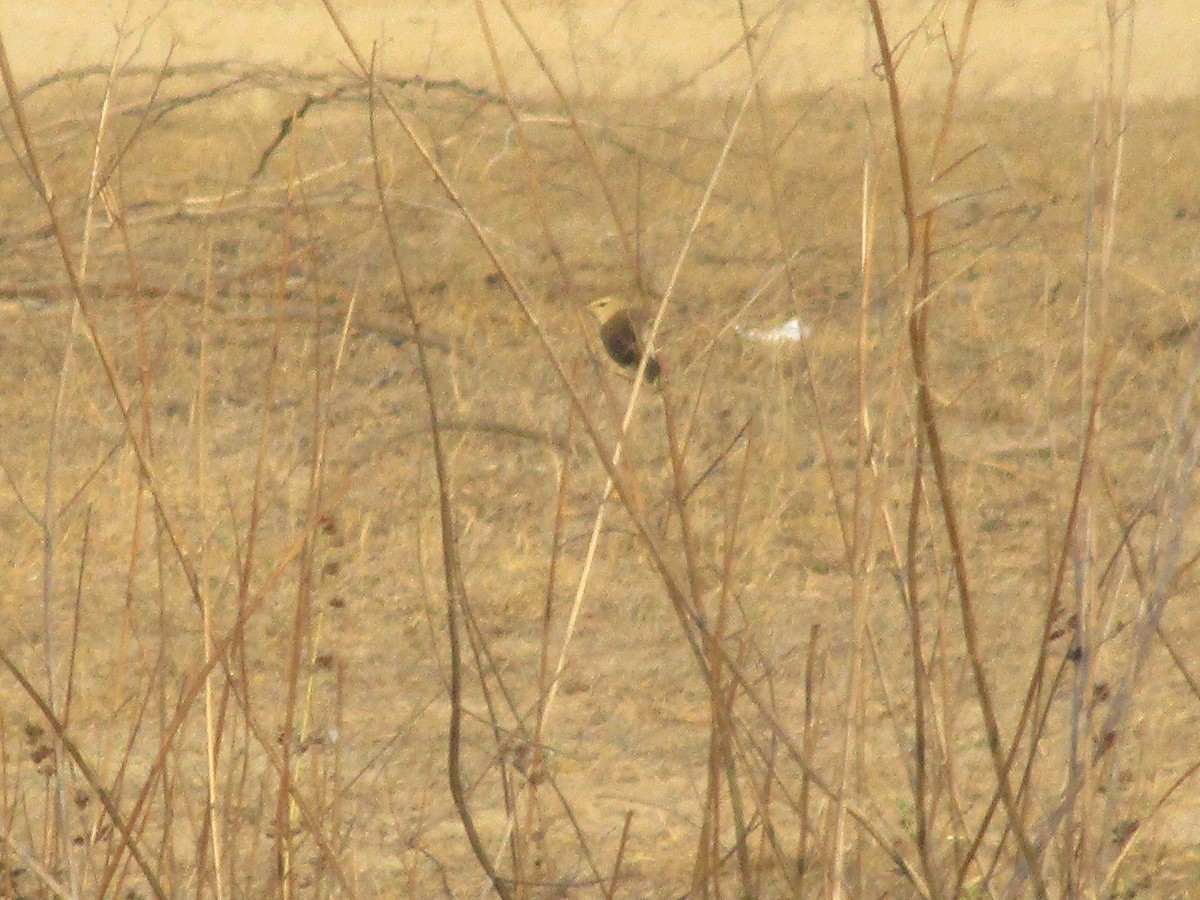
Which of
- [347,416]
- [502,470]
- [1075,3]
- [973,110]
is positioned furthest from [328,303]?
A: [1075,3]

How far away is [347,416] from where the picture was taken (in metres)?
3.93

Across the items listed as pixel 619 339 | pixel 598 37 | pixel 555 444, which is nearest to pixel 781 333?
pixel 555 444

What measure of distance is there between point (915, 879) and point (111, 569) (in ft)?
9.38

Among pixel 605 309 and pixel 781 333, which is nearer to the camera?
pixel 781 333

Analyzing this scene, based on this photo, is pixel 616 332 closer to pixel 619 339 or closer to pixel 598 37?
pixel 619 339

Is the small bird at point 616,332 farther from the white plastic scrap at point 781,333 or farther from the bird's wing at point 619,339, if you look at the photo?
the white plastic scrap at point 781,333

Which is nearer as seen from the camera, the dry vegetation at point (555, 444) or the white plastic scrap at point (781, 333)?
the white plastic scrap at point (781, 333)

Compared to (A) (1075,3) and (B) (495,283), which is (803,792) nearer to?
(B) (495,283)

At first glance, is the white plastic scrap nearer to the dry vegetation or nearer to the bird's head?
the dry vegetation

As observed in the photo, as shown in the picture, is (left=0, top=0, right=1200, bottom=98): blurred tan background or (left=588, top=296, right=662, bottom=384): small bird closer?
(left=588, top=296, right=662, bottom=384): small bird

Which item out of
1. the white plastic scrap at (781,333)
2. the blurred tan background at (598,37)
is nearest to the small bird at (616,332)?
the white plastic scrap at (781,333)

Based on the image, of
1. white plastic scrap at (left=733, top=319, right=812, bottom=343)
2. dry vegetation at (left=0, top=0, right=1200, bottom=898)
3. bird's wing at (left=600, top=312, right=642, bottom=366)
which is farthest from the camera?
bird's wing at (left=600, top=312, right=642, bottom=366)

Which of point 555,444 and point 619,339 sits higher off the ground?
point 619,339

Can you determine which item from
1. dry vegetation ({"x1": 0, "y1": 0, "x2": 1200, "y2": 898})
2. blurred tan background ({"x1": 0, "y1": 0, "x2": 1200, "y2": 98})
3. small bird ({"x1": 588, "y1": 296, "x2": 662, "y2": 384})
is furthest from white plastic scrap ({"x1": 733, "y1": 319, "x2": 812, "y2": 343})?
blurred tan background ({"x1": 0, "y1": 0, "x2": 1200, "y2": 98})
